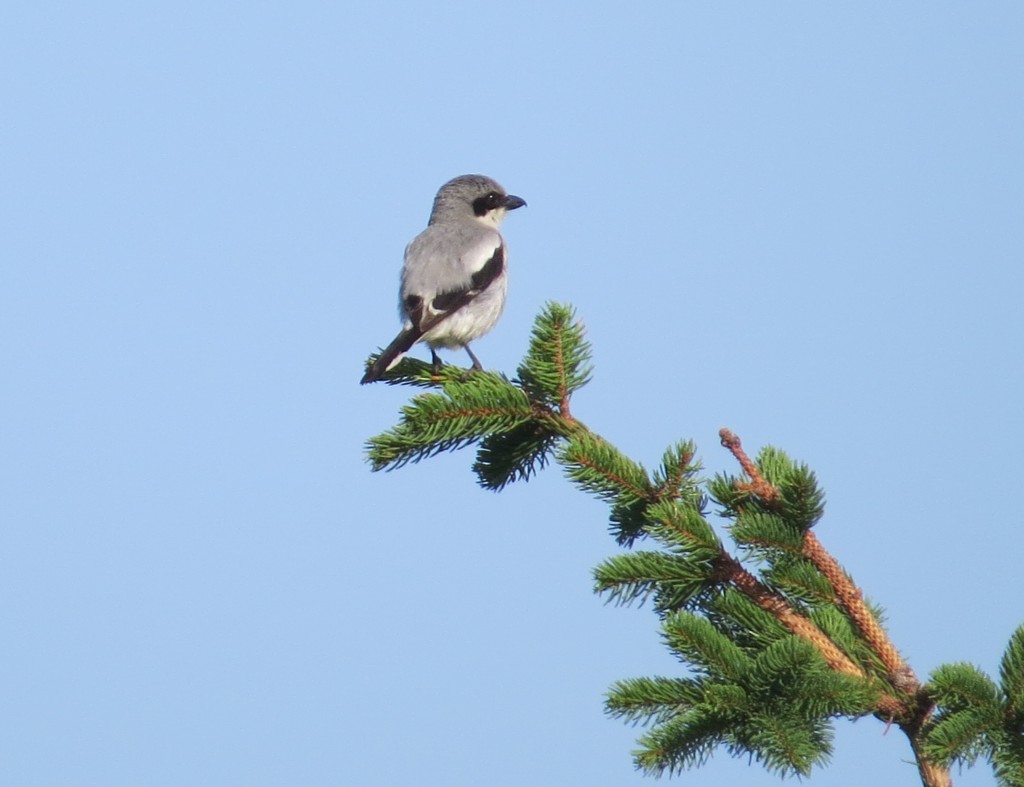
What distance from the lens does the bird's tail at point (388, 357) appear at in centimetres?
544

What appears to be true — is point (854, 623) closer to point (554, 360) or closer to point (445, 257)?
point (554, 360)

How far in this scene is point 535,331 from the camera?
4.11 m

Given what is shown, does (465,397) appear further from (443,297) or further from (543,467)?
(443,297)

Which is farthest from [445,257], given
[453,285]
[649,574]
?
[649,574]

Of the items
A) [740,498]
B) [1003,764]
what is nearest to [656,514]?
[740,498]

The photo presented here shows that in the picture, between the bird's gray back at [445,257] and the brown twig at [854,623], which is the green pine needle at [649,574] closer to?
the brown twig at [854,623]

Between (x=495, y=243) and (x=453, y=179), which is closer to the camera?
(x=495, y=243)

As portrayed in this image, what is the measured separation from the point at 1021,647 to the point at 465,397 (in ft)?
6.09

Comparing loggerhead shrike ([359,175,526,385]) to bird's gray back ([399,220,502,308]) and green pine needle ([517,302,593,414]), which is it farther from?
green pine needle ([517,302,593,414])

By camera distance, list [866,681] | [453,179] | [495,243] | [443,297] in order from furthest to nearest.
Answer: [453,179] → [495,243] → [443,297] → [866,681]

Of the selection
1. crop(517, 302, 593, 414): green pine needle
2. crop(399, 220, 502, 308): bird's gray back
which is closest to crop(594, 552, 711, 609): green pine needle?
crop(517, 302, 593, 414): green pine needle

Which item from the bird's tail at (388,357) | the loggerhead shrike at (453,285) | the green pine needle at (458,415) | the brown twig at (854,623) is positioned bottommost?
the brown twig at (854,623)

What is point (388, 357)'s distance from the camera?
18.3 feet

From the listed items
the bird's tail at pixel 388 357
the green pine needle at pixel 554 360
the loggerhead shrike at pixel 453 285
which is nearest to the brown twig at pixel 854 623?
the green pine needle at pixel 554 360
